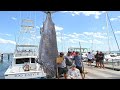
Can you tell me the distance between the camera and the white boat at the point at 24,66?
25.9ft

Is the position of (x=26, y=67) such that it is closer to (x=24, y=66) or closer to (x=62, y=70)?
(x=24, y=66)

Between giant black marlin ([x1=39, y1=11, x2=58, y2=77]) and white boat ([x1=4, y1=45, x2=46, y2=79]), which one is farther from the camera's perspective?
white boat ([x1=4, y1=45, x2=46, y2=79])

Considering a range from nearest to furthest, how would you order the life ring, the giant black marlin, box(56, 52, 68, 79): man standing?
box(56, 52, 68, 79): man standing, the giant black marlin, the life ring

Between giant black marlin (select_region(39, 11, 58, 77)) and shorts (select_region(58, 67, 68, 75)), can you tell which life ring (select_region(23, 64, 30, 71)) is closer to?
giant black marlin (select_region(39, 11, 58, 77))

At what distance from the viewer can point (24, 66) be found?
8.53m

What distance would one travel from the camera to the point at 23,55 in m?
9.23

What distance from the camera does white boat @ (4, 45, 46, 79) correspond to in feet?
25.9

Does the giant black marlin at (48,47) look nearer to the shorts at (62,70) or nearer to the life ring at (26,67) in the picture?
the shorts at (62,70)

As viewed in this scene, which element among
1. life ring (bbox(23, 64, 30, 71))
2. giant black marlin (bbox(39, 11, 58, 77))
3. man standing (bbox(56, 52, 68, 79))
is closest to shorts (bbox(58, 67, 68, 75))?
man standing (bbox(56, 52, 68, 79))

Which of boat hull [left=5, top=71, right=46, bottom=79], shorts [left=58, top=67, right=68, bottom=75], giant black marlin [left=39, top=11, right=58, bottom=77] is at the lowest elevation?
boat hull [left=5, top=71, right=46, bottom=79]

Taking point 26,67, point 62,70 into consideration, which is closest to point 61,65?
point 62,70

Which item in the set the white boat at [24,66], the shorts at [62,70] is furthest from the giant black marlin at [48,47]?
the white boat at [24,66]
